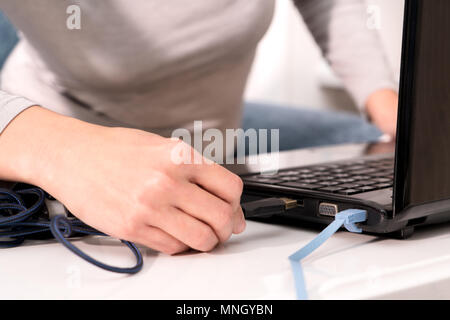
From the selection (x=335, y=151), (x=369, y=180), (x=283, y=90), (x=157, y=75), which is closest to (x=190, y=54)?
(x=157, y=75)

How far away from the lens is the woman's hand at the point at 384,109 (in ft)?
3.15

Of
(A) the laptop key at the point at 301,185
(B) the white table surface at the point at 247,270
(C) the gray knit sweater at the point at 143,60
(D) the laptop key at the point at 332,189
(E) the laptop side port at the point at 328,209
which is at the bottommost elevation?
(B) the white table surface at the point at 247,270

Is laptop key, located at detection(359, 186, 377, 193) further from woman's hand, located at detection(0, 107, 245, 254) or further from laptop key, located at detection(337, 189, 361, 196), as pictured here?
woman's hand, located at detection(0, 107, 245, 254)

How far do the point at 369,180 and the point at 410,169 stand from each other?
14cm

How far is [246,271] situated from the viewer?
381 mm

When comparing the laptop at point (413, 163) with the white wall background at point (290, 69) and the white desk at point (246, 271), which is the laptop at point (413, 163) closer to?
the white desk at point (246, 271)

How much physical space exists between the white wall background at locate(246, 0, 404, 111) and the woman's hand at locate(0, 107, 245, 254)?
1.98 meters

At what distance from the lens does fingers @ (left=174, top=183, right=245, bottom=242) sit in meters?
0.40

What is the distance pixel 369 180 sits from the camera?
0.53 meters

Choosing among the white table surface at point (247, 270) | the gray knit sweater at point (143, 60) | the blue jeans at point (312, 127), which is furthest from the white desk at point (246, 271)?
the blue jeans at point (312, 127)

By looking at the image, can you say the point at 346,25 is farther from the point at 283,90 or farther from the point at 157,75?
the point at 283,90

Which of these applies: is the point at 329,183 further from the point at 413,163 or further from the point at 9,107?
the point at 9,107

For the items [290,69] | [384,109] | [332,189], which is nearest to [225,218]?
[332,189]

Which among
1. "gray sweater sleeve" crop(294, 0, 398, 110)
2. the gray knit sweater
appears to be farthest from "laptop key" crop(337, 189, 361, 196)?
"gray sweater sleeve" crop(294, 0, 398, 110)
